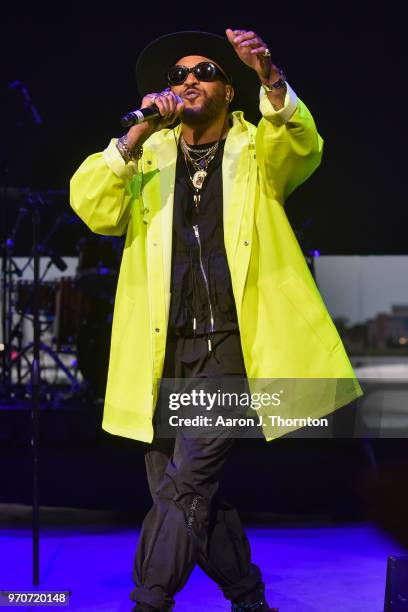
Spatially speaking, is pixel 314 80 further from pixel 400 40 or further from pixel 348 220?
pixel 348 220

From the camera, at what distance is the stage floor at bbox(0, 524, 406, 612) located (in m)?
3.38

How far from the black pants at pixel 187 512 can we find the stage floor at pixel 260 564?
A: 0.36 m

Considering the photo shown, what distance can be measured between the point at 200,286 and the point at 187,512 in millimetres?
688

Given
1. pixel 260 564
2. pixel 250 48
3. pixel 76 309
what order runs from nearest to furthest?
pixel 250 48 → pixel 260 564 → pixel 76 309

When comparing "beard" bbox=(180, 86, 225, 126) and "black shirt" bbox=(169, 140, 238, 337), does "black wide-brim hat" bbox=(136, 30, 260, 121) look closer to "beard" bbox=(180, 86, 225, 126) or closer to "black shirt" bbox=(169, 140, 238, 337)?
"beard" bbox=(180, 86, 225, 126)

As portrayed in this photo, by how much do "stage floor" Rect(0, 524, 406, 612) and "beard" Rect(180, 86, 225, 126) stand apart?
66.3 inches

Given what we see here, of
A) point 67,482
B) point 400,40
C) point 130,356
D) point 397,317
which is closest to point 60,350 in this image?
point 67,482

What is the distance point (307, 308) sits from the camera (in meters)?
2.93

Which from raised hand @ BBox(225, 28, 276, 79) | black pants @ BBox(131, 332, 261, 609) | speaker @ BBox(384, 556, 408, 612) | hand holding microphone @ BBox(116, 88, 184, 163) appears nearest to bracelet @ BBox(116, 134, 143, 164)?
hand holding microphone @ BBox(116, 88, 184, 163)

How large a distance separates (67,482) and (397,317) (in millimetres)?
11735

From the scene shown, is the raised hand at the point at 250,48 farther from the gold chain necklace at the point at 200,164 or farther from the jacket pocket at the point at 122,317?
the jacket pocket at the point at 122,317

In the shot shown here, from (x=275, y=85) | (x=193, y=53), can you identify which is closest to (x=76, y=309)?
(x=193, y=53)

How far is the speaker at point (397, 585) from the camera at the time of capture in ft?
9.70

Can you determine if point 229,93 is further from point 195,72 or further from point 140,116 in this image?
point 140,116
